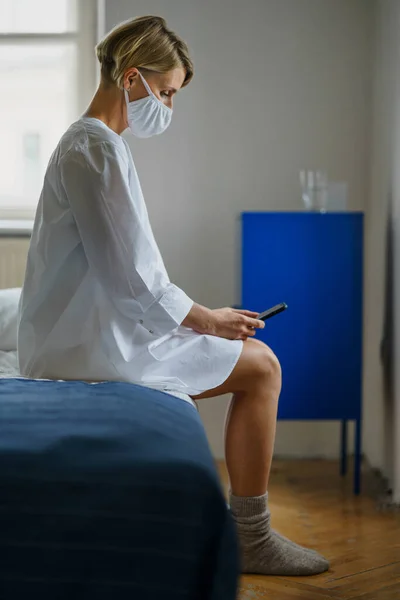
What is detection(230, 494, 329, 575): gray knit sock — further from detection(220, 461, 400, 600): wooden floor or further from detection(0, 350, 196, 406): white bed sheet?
detection(0, 350, 196, 406): white bed sheet

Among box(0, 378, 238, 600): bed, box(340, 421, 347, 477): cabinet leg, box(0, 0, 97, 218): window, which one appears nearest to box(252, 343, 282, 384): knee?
box(0, 378, 238, 600): bed

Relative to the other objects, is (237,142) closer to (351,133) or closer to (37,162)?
(351,133)

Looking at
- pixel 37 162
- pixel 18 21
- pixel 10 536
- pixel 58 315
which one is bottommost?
pixel 10 536

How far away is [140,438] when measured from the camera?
120 cm

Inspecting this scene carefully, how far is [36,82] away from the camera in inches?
131

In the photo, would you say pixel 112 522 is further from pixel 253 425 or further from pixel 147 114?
pixel 147 114

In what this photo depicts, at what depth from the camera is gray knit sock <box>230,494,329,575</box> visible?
191 centimetres

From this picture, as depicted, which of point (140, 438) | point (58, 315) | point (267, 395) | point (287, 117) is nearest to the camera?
point (140, 438)

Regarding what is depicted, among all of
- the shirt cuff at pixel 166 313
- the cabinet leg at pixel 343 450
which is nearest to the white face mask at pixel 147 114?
the shirt cuff at pixel 166 313

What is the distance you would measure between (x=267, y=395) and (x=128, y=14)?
1.83 metres

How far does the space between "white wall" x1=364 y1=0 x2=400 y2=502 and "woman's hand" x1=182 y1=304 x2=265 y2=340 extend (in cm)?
96

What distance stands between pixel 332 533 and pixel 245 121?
61.6 inches

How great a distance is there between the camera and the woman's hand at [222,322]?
73.2 inches

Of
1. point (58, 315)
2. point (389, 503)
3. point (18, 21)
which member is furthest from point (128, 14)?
point (389, 503)
